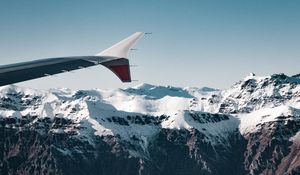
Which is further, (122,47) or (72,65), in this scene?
(122,47)

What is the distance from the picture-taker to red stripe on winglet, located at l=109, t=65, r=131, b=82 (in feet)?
214

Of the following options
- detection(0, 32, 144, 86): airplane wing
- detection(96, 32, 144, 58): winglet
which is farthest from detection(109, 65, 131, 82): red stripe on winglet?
detection(96, 32, 144, 58): winglet

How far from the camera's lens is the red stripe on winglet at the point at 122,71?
2566 inches

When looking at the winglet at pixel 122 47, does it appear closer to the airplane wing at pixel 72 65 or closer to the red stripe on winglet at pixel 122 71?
the airplane wing at pixel 72 65

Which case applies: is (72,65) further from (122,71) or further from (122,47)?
(122,71)

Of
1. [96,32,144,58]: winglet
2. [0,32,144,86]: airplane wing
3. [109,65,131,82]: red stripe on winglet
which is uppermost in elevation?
[96,32,144,58]: winglet

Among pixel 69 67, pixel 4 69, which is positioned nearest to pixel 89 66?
pixel 69 67

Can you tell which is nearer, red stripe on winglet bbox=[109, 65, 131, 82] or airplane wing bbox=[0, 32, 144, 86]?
airplane wing bbox=[0, 32, 144, 86]

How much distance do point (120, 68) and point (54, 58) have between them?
45.7 feet

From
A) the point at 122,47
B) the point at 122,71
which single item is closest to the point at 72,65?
the point at 122,47

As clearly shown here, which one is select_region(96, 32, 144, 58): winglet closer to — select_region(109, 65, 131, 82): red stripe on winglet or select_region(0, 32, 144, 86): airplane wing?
select_region(0, 32, 144, 86): airplane wing

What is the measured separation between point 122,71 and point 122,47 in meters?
7.35

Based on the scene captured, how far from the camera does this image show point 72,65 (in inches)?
2756

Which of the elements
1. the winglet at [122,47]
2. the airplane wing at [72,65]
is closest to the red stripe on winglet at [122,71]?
the airplane wing at [72,65]
